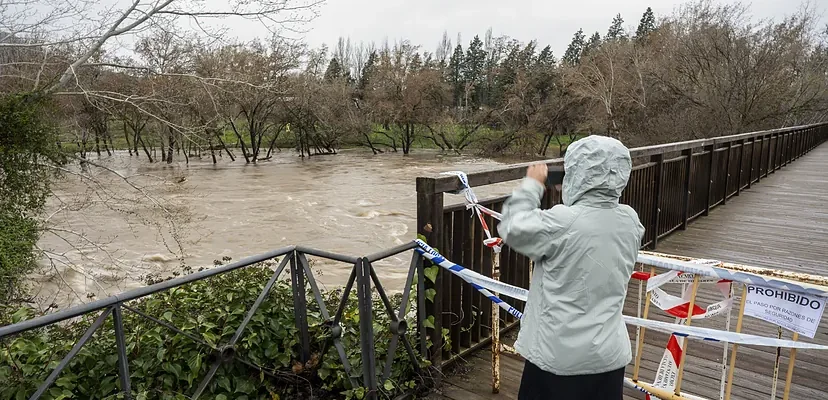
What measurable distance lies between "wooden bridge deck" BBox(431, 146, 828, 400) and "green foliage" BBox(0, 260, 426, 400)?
1.90ft

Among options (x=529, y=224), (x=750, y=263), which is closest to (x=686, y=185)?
(x=750, y=263)

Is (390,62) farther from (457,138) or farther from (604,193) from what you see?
(604,193)

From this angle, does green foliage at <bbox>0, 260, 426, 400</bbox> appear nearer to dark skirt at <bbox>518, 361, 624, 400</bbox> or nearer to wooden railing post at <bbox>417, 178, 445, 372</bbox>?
wooden railing post at <bbox>417, 178, 445, 372</bbox>

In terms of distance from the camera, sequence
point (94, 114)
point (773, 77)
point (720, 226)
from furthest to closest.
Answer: point (773, 77) → point (94, 114) → point (720, 226)

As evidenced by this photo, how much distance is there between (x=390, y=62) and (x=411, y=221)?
1011 inches

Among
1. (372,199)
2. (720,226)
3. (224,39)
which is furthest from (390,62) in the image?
(720,226)

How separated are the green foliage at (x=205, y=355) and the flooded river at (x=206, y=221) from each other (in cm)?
427

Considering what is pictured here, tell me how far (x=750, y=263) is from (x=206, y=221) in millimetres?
12029

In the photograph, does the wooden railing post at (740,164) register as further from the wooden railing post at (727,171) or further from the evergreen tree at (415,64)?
the evergreen tree at (415,64)

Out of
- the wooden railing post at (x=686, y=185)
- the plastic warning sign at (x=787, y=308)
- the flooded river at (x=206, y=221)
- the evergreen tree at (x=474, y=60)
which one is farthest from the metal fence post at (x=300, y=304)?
the evergreen tree at (x=474, y=60)

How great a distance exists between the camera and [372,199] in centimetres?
1741

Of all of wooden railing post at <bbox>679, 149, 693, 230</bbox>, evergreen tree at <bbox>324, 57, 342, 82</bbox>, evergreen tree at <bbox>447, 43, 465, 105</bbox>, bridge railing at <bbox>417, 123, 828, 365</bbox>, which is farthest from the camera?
evergreen tree at <bbox>447, 43, 465, 105</bbox>

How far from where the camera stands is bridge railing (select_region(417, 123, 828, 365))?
2.88m

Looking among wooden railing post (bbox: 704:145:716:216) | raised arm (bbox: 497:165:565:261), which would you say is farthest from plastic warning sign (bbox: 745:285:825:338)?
wooden railing post (bbox: 704:145:716:216)
